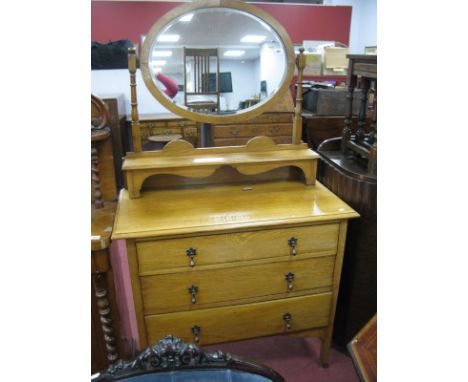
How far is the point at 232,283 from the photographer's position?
1.34m

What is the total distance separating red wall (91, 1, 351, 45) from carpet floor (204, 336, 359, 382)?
3271 millimetres

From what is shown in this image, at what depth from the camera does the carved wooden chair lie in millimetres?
744

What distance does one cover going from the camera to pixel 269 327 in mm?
1456

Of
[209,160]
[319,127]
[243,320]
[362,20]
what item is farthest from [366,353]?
[362,20]

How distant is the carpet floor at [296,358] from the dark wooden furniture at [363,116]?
96cm

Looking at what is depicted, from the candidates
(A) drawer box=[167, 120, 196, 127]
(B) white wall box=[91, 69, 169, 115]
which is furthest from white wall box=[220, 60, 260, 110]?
(B) white wall box=[91, 69, 169, 115]

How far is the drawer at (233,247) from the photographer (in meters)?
1.23

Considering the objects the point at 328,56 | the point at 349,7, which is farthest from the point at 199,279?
the point at 349,7

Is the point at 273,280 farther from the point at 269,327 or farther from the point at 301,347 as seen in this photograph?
the point at 301,347

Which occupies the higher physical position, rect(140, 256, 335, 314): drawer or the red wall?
the red wall

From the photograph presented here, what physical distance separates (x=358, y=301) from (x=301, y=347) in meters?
0.43

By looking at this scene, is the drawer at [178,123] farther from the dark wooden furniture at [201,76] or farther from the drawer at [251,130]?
the dark wooden furniture at [201,76]

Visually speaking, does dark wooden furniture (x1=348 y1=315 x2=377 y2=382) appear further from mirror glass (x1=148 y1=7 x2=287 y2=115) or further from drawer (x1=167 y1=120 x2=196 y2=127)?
drawer (x1=167 y1=120 x2=196 y2=127)

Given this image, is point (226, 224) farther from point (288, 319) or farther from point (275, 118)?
point (275, 118)
